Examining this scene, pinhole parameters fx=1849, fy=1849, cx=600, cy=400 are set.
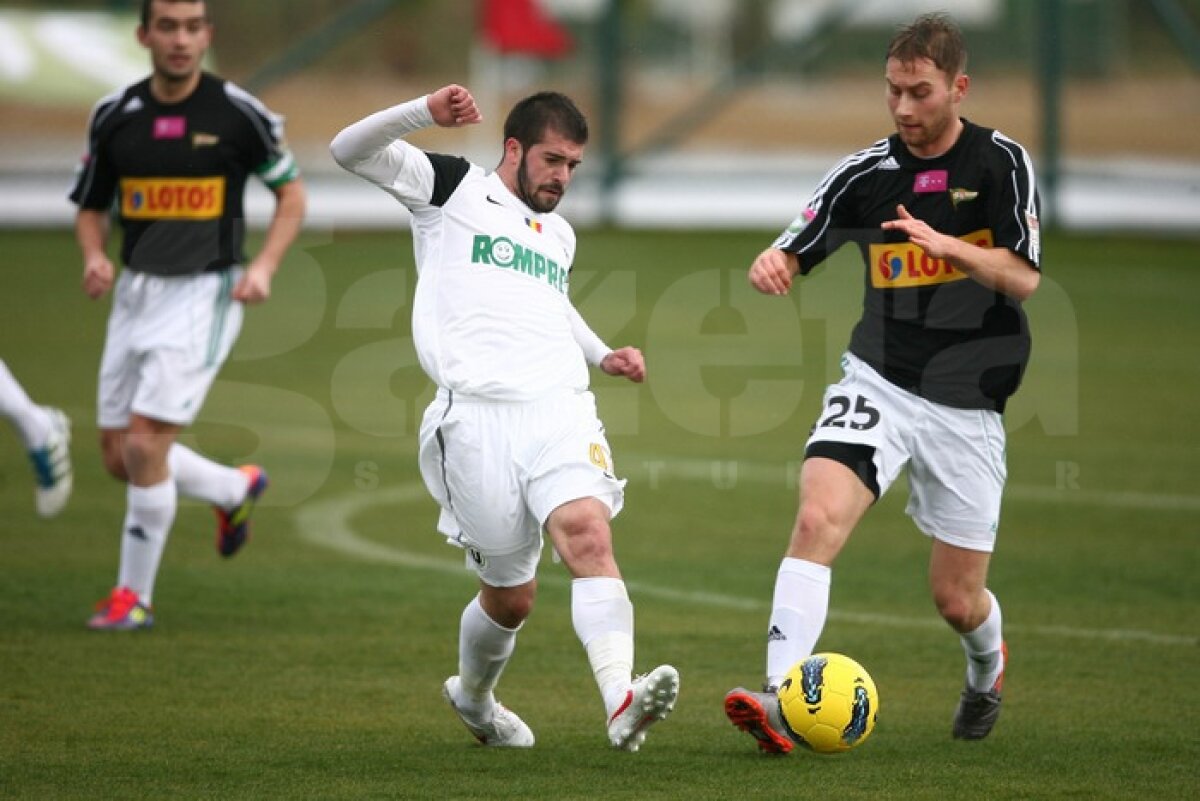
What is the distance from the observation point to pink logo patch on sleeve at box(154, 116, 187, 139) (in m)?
8.64

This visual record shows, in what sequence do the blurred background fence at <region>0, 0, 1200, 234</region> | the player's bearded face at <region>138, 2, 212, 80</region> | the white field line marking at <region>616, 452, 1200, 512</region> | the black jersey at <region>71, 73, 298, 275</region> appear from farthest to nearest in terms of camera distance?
the blurred background fence at <region>0, 0, 1200, 234</region>, the white field line marking at <region>616, 452, 1200, 512</region>, the black jersey at <region>71, 73, 298, 275</region>, the player's bearded face at <region>138, 2, 212, 80</region>

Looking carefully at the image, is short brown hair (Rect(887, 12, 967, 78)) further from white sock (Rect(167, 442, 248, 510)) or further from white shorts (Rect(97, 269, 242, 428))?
white sock (Rect(167, 442, 248, 510))

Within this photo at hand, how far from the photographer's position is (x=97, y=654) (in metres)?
7.73

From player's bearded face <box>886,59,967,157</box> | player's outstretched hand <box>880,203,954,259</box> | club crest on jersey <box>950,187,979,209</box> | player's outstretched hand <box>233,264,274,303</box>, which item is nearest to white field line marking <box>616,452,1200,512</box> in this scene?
player's outstretched hand <box>233,264,274,303</box>

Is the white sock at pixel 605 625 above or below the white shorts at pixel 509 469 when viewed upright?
below

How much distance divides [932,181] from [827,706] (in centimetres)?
193

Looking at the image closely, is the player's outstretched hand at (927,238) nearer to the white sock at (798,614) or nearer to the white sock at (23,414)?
the white sock at (798,614)

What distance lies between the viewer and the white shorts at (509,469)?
20.2 ft

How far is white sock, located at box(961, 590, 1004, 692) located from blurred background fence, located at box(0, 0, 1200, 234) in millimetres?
19221

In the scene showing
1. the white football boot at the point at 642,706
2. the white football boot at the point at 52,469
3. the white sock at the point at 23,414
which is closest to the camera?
the white football boot at the point at 642,706

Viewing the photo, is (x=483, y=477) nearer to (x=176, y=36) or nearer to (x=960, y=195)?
(x=960, y=195)

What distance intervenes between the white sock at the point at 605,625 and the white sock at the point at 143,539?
304 centimetres

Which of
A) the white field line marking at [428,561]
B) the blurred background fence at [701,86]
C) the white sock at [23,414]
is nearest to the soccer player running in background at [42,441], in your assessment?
the white sock at [23,414]

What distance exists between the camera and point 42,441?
9.16 metres
